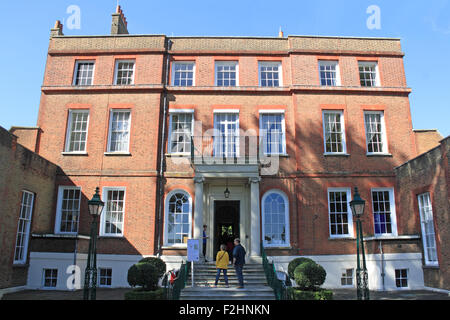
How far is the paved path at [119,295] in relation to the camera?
42.0 feet

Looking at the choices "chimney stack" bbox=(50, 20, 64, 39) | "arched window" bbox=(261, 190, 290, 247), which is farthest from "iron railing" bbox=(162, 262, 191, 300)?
"chimney stack" bbox=(50, 20, 64, 39)

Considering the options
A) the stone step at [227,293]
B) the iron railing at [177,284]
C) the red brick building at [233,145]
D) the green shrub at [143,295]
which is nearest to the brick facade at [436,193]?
the red brick building at [233,145]

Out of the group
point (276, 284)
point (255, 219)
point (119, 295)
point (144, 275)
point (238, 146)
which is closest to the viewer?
point (144, 275)

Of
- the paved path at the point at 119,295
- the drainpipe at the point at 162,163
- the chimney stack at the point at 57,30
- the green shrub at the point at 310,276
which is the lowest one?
the paved path at the point at 119,295

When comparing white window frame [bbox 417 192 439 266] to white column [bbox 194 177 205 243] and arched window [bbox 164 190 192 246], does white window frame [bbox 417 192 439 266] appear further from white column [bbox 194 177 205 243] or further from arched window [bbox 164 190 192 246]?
arched window [bbox 164 190 192 246]

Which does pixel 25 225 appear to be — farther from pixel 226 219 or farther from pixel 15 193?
pixel 226 219

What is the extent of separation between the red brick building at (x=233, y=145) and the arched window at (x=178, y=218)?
7 cm

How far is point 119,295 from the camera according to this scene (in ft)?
44.0

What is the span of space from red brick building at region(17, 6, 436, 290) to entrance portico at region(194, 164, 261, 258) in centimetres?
6

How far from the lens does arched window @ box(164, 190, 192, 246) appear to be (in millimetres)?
16688

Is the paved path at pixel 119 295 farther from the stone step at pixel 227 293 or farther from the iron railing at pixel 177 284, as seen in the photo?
the stone step at pixel 227 293

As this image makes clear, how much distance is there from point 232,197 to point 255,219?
1.87 m

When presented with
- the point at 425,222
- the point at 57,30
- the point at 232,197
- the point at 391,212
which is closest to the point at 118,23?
the point at 57,30
